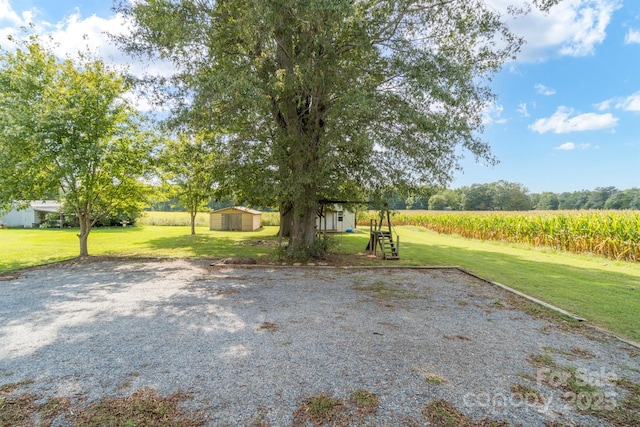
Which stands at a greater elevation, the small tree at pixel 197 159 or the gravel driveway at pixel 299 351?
the small tree at pixel 197 159

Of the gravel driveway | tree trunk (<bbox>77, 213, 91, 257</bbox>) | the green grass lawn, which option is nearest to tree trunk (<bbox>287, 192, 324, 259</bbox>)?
the green grass lawn

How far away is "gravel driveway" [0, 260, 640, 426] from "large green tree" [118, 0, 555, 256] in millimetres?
4131

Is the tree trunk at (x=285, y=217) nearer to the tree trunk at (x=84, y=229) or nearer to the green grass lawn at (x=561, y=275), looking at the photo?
the green grass lawn at (x=561, y=275)

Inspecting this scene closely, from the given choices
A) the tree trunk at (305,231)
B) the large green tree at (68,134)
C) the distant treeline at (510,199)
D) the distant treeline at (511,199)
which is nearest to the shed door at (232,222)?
the large green tree at (68,134)

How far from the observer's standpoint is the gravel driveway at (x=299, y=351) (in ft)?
8.59

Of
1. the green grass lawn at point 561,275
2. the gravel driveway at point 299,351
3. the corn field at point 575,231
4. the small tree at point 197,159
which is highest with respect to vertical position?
the small tree at point 197,159

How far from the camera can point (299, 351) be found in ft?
11.5

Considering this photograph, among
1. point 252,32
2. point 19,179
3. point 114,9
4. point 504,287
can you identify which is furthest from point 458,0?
point 19,179

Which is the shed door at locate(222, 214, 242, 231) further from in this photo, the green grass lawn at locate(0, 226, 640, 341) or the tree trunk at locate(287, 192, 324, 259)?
the tree trunk at locate(287, 192, 324, 259)

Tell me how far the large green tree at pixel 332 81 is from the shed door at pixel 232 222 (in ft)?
57.8

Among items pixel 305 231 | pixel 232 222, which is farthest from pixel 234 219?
pixel 305 231

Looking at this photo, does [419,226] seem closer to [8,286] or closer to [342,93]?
[342,93]

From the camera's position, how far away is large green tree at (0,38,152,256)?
8898mm

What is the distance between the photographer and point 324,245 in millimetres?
10930
